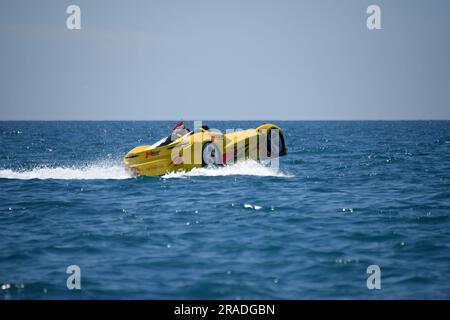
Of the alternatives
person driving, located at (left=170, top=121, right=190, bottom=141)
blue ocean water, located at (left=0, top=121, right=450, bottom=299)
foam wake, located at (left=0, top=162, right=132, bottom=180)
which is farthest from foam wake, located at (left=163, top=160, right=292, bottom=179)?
foam wake, located at (left=0, top=162, right=132, bottom=180)

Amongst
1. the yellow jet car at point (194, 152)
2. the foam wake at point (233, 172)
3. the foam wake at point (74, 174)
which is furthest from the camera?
the foam wake at point (74, 174)

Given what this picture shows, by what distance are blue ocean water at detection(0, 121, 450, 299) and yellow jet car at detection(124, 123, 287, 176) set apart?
17.4 inches

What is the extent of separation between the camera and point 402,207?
12.9 metres

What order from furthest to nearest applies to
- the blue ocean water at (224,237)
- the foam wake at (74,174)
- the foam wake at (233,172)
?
the foam wake at (74,174)
the foam wake at (233,172)
the blue ocean water at (224,237)

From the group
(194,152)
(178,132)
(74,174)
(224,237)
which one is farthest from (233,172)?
(224,237)

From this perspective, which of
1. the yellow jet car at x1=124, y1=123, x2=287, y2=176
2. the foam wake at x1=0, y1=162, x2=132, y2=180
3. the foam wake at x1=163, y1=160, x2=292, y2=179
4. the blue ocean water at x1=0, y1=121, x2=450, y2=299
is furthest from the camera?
the foam wake at x1=0, y1=162, x2=132, y2=180

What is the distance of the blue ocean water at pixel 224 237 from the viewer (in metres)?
7.43

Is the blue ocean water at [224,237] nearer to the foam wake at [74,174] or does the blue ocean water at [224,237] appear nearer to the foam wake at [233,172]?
the foam wake at [233,172]

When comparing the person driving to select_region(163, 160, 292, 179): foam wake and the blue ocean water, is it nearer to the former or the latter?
select_region(163, 160, 292, 179): foam wake

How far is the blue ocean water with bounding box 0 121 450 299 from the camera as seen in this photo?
24.4 feet

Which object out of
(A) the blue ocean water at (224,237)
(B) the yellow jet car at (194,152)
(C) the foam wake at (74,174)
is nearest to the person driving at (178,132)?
(B) the yellow jet car at (194,152)

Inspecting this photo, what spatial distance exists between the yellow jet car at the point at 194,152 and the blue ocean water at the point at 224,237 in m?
0.44

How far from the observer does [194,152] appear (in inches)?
698
